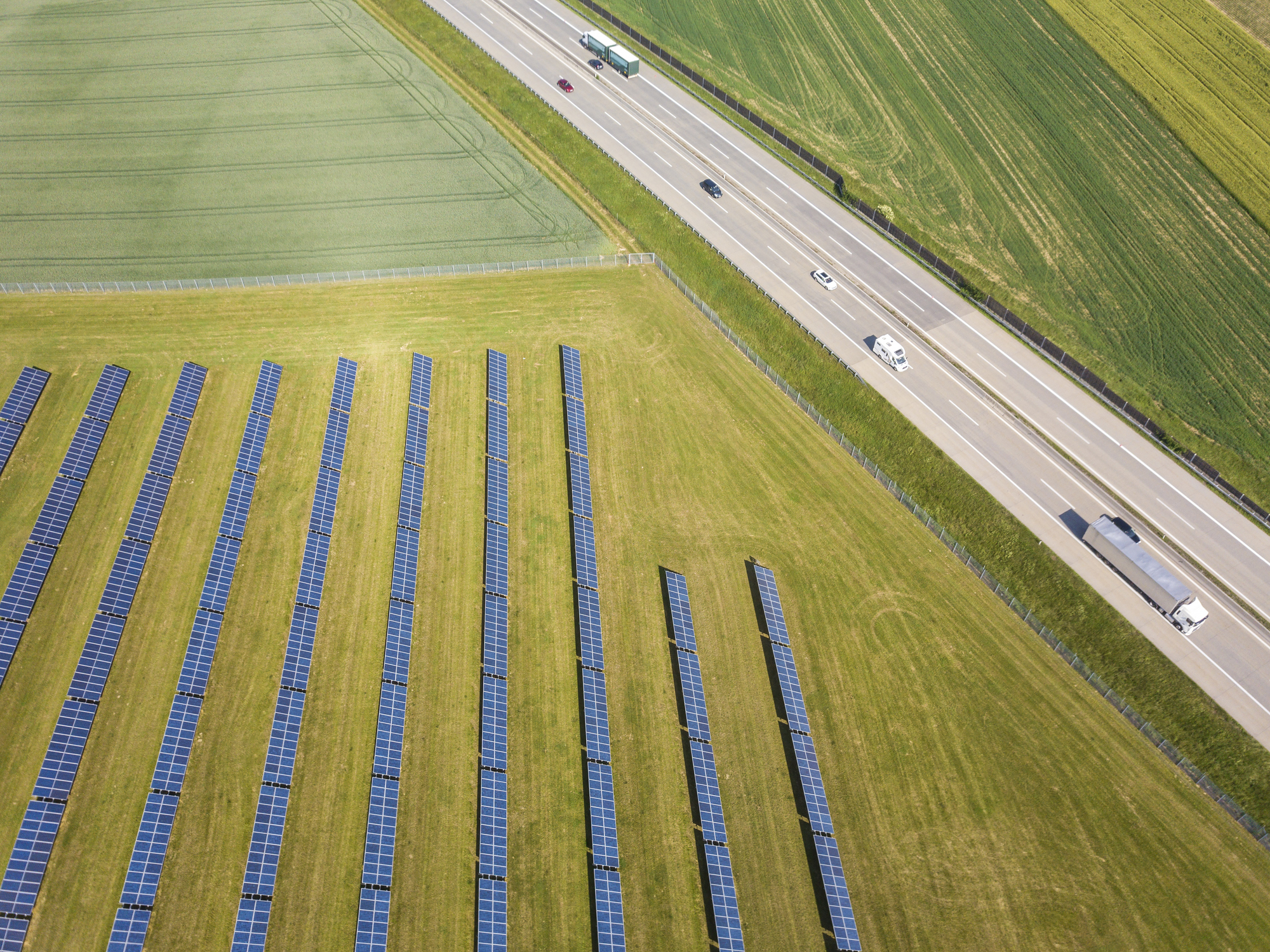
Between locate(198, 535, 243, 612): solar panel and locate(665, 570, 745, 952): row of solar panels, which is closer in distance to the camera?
locate(665, 570, 745, 952): row of solar panels

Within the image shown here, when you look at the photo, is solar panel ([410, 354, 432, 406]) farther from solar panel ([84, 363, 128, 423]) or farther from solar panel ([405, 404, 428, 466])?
solar panel ([84, 363, 128, 423])

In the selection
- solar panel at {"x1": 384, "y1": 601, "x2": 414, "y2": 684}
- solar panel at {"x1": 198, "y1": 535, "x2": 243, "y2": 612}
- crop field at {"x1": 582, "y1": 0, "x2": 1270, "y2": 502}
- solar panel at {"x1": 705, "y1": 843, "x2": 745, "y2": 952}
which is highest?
crop field at {"x1": 582, "y1": 0, "x2": 1270, "y2": 502}

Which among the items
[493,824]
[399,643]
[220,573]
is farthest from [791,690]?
[220,573]

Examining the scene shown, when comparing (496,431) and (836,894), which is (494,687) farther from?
(836,894)

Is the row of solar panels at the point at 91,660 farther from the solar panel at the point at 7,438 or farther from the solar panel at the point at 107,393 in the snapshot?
the solar panel at the point at 7,438

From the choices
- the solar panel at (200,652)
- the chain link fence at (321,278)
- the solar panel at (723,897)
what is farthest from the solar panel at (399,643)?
the chain link fence at (321,278)

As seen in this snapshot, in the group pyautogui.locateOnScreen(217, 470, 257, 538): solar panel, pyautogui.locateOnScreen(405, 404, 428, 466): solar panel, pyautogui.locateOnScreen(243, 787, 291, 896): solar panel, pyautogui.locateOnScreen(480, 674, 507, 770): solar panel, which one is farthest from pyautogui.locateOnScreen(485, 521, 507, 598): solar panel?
pyautogui.locateOnScreen(243, 787, 291, 896): solar panel

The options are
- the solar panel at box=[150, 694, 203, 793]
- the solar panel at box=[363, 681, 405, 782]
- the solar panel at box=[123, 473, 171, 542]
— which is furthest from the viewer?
the solar panel at box=[123, 473, 171, 542]
